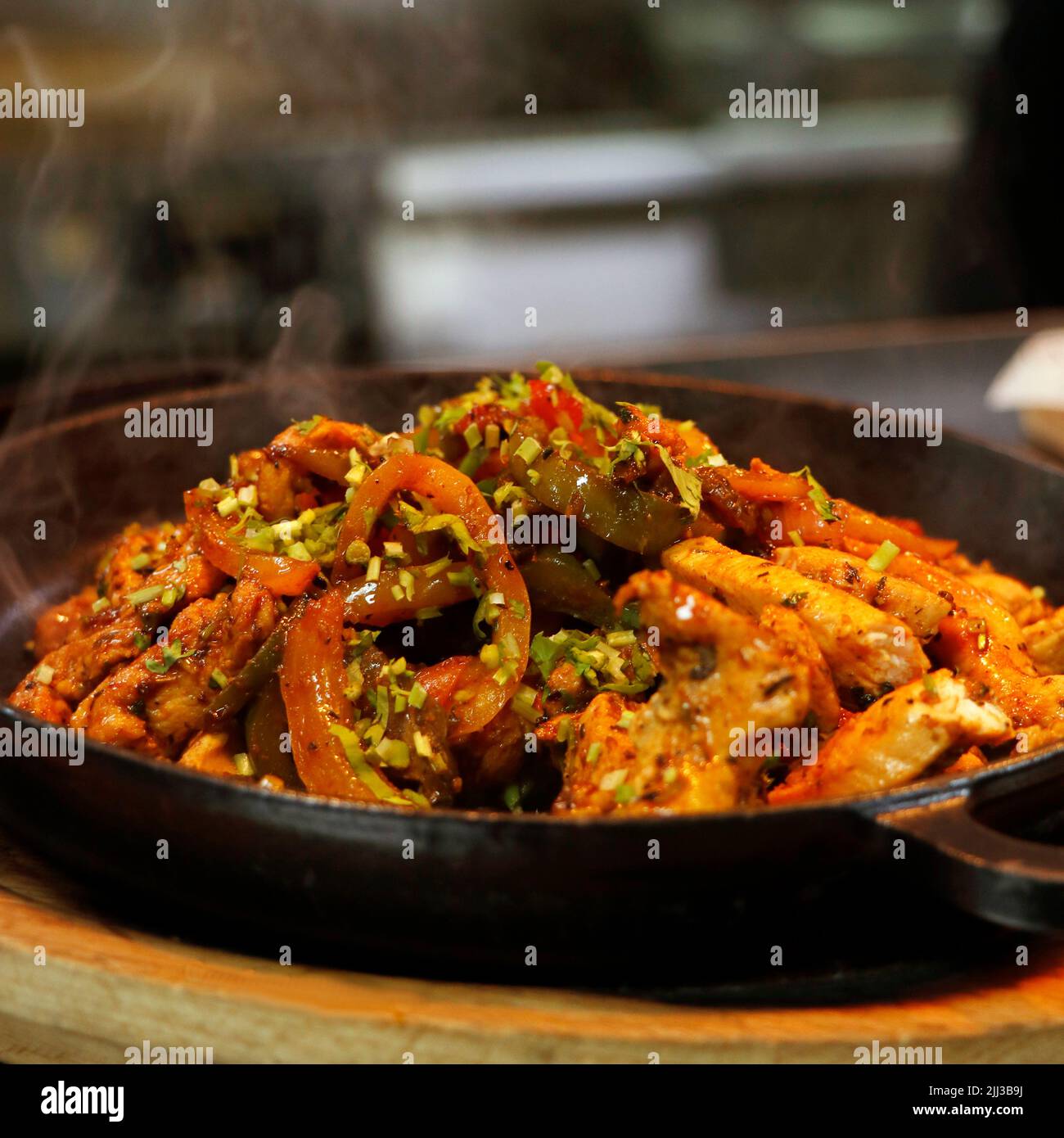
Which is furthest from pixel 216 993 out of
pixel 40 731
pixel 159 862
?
pixel 40 731

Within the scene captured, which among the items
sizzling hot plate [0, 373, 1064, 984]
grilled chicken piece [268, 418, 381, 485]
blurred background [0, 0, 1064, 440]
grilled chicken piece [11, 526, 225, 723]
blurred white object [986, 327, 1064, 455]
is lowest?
sizzling hot plate [0, 373, 1064, 984]

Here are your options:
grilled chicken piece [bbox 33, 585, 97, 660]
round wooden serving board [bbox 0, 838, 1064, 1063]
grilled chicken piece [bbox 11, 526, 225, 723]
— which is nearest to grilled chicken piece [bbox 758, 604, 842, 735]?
round wooden serving board [bbox 0, 838, 1064, 1063]

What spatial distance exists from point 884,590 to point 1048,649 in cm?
53

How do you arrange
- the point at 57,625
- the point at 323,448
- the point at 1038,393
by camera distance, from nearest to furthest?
the point at 323,448 < the point at 57,625 < the point at 1038,393

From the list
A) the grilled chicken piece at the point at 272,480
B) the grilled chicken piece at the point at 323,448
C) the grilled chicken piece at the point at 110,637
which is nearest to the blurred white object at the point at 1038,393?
the grilled chicken piece at the point at 323,448

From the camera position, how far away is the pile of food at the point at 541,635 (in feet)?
6.09

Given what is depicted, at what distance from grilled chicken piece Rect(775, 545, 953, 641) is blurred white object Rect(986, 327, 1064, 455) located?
1841 mm

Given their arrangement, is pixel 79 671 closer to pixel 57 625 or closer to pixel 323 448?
pixel 57 625

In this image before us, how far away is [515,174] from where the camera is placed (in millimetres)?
7969

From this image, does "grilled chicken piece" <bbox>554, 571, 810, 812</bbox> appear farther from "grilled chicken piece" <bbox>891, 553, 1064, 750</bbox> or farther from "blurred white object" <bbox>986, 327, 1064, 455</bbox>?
"blurred white object" <bbox>986, 327, 1064, 455</bbox>

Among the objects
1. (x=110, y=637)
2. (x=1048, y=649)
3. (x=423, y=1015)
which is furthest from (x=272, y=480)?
(x=1048, y=649)

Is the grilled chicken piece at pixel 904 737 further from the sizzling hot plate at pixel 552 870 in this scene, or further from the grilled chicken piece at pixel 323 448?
the grilled chicken piece at pixel 323 448

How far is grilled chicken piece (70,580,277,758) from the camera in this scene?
2.24 meters
